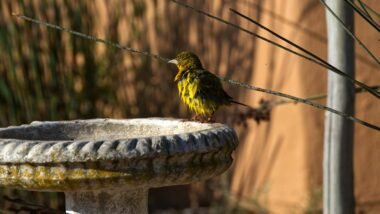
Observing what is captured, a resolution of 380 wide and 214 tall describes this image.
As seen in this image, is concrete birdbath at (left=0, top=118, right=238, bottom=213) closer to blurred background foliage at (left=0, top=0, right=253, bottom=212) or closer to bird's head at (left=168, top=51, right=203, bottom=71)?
bird's head at (left=168, top=51, right=203, bottom=71)

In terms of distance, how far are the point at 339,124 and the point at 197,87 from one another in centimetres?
64

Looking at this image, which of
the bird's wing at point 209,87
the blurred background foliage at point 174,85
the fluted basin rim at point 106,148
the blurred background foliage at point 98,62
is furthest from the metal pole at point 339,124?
the blurred background foliage at point 98,62

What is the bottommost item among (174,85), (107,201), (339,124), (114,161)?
(107,201)

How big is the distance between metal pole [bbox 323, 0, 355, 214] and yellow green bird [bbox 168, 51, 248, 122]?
507 millimetres

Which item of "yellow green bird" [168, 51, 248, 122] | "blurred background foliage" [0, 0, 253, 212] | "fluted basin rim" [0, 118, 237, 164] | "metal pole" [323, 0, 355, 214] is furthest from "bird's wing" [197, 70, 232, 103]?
"blurred background foliage" [0, 0, 253, 212]

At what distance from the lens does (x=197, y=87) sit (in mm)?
3898

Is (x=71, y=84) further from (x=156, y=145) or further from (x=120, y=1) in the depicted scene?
(x=156, y=145)

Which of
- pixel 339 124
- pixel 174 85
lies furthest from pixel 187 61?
pixel 174 85

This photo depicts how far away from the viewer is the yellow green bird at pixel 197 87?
3.91m

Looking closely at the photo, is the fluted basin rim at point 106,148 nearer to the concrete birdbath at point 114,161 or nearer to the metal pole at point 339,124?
the concrete birdbath at point 114,161

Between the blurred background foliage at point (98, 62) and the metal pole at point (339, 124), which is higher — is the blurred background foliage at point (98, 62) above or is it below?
above

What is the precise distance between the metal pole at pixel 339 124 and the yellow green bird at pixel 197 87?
20.0 inches

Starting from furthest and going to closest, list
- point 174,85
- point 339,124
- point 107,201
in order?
1. point 174,85
2. point 339,124
3. point 107,201

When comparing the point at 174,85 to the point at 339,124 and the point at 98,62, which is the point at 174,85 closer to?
the point at 98,62
